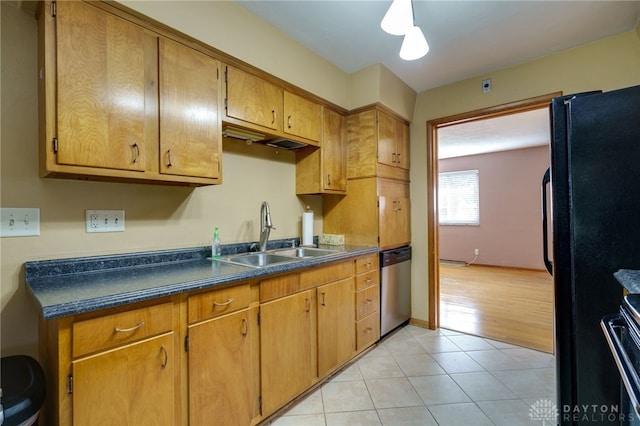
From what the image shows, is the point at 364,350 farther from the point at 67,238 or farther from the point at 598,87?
the point at 598,87

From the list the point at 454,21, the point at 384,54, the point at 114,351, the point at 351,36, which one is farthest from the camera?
the point at 384,54

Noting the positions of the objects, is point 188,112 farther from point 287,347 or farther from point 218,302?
point 287,347

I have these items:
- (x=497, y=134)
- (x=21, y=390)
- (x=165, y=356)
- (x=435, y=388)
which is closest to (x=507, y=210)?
(x=497, y=134)

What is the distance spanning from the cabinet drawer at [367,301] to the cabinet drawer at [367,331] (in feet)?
0.17

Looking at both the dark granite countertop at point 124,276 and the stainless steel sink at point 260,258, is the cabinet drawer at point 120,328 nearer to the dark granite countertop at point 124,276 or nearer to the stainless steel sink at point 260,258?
the dark granite countertop at point 124,276

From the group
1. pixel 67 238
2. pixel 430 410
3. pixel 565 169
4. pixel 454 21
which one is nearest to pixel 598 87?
pixel 454 21

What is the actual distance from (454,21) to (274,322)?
7.49 ft

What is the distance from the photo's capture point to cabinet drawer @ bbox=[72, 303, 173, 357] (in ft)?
3.18

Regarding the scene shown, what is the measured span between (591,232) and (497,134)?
391 centimetres

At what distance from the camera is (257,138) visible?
2.09 meters

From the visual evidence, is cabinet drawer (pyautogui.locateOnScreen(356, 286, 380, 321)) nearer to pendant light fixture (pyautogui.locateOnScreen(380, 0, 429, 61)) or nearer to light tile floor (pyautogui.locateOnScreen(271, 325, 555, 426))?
light tile floor (pyautogui.locateOnScreen(271, 325, 555, 426))

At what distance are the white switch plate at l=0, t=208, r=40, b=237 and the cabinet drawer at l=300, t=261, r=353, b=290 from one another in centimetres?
133

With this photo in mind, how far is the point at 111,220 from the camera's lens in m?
1.52

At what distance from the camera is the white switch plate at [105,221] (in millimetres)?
1452
